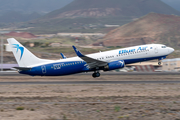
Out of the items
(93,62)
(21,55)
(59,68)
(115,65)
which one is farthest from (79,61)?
(21,55)

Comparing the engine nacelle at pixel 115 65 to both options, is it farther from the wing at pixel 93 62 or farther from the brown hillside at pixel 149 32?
the brown hillside at pixel 149 32

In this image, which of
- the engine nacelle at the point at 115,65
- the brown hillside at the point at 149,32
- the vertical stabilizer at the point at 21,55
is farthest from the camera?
the brown hillside at the point at 149,32

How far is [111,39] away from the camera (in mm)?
167625

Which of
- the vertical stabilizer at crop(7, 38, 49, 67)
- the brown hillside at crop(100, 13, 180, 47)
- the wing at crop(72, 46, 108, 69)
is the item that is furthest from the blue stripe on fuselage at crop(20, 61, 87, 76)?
the brown hillside at crop(100, 13, 180, 47)

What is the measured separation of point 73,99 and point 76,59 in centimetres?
1780

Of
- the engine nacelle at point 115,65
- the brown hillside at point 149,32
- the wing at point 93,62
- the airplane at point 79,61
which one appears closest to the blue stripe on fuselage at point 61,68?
the airplane at point 79,61

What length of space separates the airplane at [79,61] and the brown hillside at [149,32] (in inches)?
4087

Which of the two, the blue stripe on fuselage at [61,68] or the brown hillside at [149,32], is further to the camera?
the brown hillside at [149,32]

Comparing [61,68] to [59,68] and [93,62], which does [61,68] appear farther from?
[93,62]

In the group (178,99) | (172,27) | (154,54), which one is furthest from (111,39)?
(178,99)

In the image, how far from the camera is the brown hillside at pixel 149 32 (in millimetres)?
150075

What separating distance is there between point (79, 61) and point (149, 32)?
12963 cm

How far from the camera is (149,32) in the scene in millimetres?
163625

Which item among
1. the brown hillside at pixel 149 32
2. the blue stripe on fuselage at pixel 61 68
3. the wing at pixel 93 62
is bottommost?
the blue stripe on fuselage at pixel 61 68
